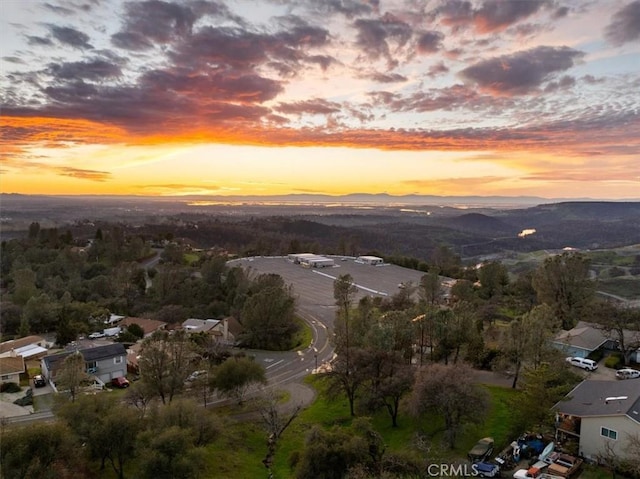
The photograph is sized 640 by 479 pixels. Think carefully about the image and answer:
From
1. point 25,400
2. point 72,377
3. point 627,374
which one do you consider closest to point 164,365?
point 72,377

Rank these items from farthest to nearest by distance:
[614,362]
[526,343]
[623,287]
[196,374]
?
[623,287]
[614,362]
[196,374]
[526,343]

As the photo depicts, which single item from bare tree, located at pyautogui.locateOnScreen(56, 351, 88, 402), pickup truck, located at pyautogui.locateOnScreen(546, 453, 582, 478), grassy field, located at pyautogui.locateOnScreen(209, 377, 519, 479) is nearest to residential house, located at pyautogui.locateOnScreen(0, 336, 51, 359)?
bare tree, located at pyautogui.locateOnScreen(56, 351, 88, 402)

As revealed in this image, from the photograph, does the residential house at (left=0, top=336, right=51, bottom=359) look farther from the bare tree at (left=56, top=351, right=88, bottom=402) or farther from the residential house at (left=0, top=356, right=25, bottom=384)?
the bare tree at (left=56, top=351, right=88, bottom=402)

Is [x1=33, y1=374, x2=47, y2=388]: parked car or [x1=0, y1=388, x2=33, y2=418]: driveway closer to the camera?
[x1=0, y1=388, x2=33, y2=418]: driveway

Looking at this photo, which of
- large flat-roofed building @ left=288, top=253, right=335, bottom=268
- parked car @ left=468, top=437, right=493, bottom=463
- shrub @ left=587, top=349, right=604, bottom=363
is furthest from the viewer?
large flat-roofed building @ left=288, top=253, right=335, bottom=268

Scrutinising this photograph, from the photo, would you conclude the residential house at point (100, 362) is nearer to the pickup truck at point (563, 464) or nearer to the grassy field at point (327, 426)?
the grassy field at point (327, 426)

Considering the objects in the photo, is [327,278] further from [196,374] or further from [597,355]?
[196,374]
